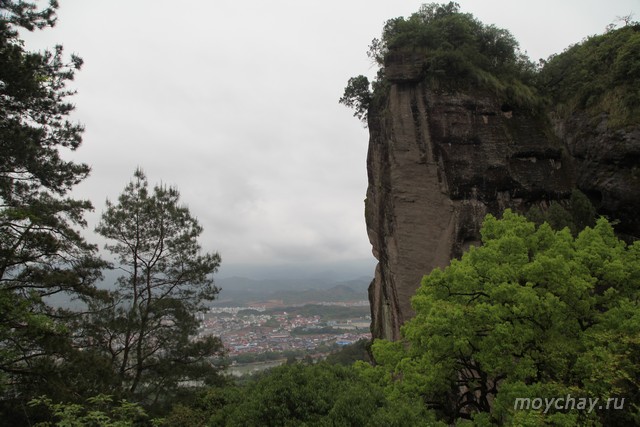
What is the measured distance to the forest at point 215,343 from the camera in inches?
317

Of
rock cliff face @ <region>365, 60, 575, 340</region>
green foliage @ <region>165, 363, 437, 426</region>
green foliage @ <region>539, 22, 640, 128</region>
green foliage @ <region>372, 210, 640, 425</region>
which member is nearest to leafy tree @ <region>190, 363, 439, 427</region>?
green foliage @ <region>165, 363, 437, 426</region>

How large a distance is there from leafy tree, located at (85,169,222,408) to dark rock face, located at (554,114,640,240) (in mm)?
20030

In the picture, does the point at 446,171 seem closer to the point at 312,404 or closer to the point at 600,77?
the point at 600,77

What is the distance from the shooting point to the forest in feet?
26.5

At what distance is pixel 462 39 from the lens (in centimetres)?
2556

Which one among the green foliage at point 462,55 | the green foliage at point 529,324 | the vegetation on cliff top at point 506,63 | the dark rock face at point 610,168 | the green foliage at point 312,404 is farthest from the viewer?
the green foliage at point 462,55

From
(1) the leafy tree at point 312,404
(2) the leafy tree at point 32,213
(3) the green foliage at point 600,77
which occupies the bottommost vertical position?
(1) the leafy tree at point 312,404

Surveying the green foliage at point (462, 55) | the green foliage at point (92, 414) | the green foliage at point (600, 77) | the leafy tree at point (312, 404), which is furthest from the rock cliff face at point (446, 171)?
the green foliage at point (92, 414)

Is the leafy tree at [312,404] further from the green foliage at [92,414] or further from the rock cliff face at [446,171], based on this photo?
the rock cliff face at [446,171]

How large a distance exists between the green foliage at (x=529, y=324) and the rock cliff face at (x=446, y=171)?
9848 mm

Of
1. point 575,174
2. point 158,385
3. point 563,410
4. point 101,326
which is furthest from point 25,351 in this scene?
point 575,174

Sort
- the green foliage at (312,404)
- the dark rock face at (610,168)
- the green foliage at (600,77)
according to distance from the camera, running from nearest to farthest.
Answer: the green foliage at (312,404) → the dark rock face at (610,168) → the green foliage at (600,77)

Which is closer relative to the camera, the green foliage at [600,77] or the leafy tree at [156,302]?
the leafy tree at [156,302]

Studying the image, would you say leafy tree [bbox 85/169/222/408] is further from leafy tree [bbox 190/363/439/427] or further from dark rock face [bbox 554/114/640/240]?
dark rock face [bbox 554/114/640/240]
